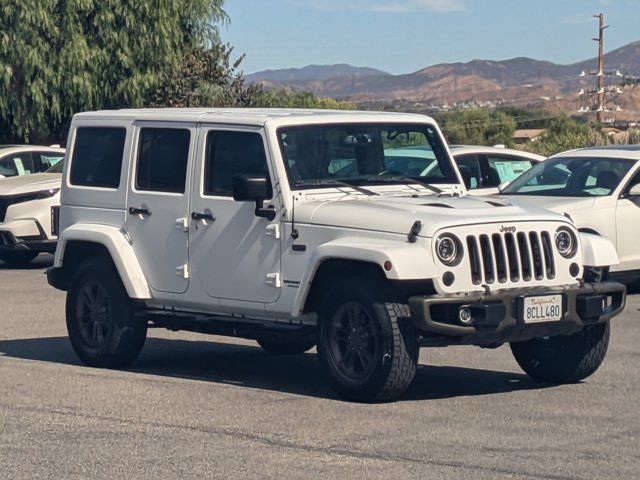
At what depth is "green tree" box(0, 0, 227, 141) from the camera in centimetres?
3238

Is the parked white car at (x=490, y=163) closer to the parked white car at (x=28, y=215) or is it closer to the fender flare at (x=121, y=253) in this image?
the parked white car at (x=28, y=215)

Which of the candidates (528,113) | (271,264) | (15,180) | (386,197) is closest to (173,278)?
(271,264)

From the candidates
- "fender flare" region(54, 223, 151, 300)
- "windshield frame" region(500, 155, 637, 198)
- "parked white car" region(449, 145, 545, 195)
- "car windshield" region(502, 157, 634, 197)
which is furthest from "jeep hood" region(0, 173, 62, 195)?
"fender flare" region(54, 223, 151, 300)

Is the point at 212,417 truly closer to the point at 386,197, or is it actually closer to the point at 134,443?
the point at 134,443

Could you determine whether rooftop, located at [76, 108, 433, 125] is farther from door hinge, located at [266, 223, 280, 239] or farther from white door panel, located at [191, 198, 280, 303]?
door hinge, located at [266, 223, 280, 239]

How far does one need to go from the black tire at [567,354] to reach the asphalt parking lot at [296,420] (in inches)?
4.9

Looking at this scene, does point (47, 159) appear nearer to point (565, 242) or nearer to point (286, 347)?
point (286, 347)

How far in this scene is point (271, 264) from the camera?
9.95m

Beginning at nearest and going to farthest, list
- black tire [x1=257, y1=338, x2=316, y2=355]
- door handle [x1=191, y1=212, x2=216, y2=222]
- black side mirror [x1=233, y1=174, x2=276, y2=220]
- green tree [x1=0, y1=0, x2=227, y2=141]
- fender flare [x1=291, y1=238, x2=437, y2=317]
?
fender flare [x1=291, y1=238, x2=437, y2=317], black side mirror [x1=233, y1=174, x2=276, y2=220], door handle [x1=191, y1=212, x2=216, y2=222], black tire [x1=257, y1=338, x2=316, y2=355], green tree [x1=0, y1=0, x2=227, y2=141]

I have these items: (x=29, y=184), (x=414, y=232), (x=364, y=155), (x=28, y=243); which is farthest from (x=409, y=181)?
(x=29, y=184)

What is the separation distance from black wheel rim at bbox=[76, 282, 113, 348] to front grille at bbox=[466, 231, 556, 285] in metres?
3.17

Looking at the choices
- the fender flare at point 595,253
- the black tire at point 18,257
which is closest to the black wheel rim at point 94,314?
the fender flare at point 595,253

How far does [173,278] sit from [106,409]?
1676 millimetres

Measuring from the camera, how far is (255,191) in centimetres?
978
